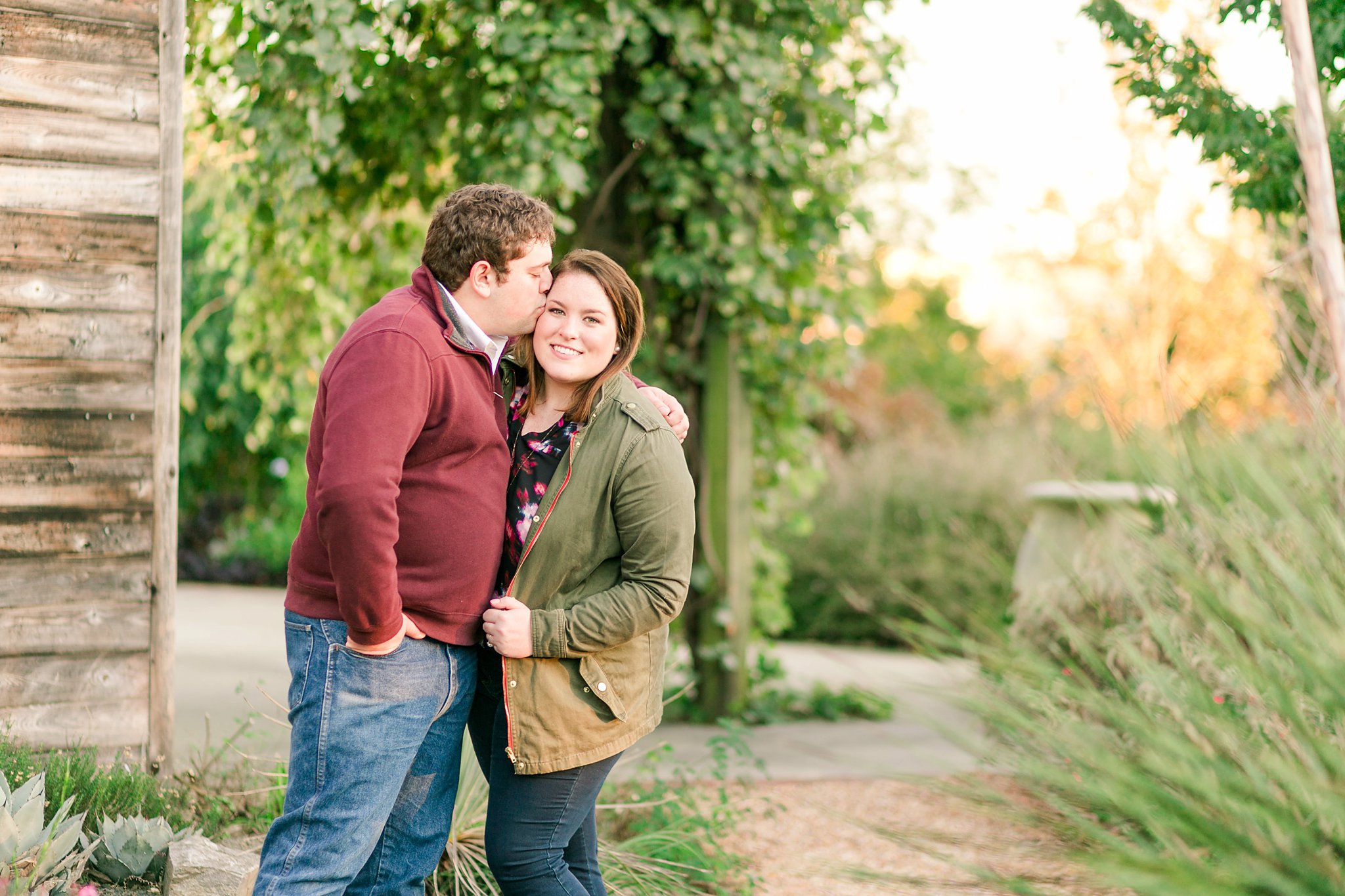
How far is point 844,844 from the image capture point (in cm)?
350

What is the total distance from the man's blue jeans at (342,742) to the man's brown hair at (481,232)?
2.28 feet

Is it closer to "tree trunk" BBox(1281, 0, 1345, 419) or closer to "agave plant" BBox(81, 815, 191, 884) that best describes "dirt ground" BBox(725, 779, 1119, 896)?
"tree trunk" BBox(1281, 0, 1345, 419)

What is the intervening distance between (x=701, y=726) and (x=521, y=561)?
10.1ft

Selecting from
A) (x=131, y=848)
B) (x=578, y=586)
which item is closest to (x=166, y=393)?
(x=131, y=848)

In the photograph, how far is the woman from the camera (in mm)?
1993

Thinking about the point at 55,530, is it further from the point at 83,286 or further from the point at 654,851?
the point at 654,851

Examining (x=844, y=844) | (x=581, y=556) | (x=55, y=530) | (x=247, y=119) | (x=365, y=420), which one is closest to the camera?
(x=365, y=420)

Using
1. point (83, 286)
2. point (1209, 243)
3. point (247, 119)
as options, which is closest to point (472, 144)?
point (247, 119)

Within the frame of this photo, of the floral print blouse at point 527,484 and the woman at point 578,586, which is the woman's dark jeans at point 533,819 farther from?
the floral print blouse at point 527,484

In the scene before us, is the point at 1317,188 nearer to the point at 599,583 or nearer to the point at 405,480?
the point at 599,583

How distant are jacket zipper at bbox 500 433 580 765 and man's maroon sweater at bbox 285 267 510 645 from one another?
0.05 m

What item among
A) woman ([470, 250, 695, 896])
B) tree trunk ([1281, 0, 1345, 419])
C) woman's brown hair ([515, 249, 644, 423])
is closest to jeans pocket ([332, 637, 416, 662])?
woman ([470, 250, 695, 896])

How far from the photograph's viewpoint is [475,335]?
208 centimetres

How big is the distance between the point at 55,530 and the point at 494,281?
4.95 feet
